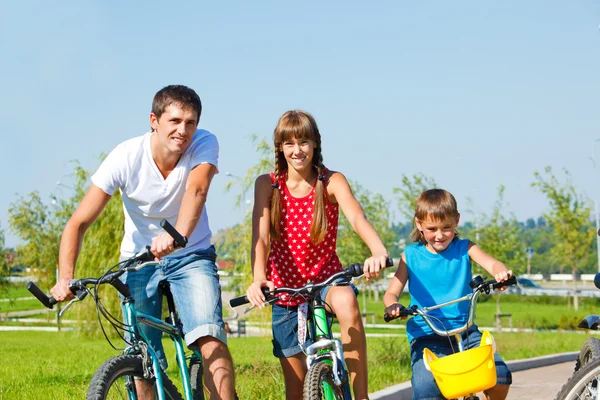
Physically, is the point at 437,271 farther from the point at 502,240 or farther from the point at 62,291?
the point at 502,240

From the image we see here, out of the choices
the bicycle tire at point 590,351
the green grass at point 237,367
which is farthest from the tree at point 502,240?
the bicycle tire at point 590,351

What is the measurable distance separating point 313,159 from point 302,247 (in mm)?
522

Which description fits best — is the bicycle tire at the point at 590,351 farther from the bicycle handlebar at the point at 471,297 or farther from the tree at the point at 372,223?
the tree at the point at 372,223

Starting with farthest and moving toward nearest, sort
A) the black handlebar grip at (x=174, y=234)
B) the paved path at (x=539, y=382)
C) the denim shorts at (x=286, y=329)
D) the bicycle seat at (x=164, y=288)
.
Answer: the paved path at (x=539, y=382) → the denim shorts at (x=286, y=329) → the bicycle seat at (x=164, y=288) → the black handlebar grip at (x=174, y=234)

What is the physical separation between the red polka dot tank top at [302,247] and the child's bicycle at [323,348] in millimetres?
386

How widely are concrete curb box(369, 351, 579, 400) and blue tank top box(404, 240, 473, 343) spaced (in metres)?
2.93

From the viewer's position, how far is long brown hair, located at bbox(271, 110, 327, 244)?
4785 mm

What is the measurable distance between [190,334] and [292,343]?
67cm

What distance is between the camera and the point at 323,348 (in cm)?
436

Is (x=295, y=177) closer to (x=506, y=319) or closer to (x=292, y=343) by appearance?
(x=292, y=343)

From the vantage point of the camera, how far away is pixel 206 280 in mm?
4582

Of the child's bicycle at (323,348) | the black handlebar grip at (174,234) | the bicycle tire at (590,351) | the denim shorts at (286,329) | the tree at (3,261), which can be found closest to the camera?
the black handlebar grip at (174,234)

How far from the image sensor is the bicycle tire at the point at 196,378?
466 cm

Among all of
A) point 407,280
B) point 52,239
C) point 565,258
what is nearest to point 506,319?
point 565,258
